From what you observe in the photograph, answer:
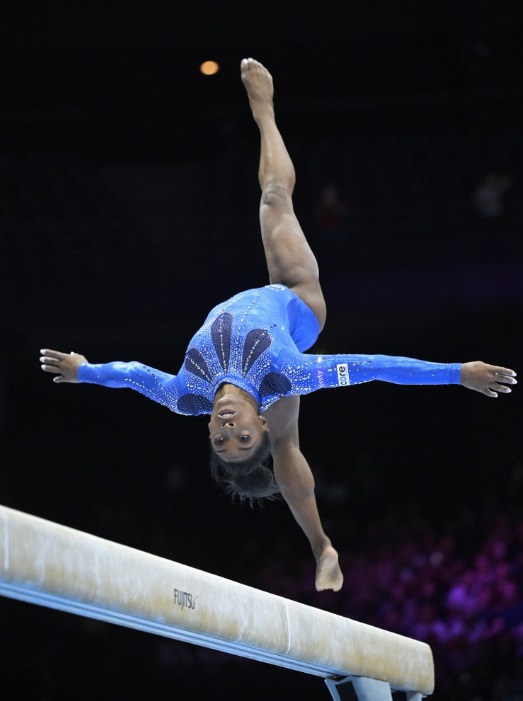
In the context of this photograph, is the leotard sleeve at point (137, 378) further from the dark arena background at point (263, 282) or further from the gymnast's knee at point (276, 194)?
the dark arena background at point (263, 282)

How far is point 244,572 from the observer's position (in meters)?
8.01

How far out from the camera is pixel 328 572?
13.7ft

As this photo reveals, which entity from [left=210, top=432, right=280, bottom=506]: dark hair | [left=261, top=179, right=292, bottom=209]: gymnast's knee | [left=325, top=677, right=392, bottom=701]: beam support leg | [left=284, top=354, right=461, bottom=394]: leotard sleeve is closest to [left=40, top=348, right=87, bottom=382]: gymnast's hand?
[left=210, top=432, right=280, bottom=506]: dark hair

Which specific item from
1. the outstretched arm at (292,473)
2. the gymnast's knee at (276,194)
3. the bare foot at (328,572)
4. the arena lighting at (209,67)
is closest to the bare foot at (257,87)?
the gymnast's knee at (276,194)

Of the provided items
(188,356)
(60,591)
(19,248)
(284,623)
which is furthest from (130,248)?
(60,591)

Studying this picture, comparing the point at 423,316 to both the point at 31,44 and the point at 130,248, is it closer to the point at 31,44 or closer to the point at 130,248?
the point at 130,248

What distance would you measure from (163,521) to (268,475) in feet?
14.6

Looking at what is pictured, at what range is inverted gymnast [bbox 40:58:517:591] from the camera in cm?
367

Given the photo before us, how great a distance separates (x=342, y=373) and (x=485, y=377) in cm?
52

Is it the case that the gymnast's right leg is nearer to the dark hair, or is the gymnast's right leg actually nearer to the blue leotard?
the blue leotard

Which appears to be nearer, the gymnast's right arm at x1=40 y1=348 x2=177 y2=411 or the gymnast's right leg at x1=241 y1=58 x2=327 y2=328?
the gymnast's right arm at x1=40 y1=348 x2=177 y2=411

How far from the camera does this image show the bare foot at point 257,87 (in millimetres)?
4773

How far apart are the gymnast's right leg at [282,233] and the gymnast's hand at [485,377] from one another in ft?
3.87

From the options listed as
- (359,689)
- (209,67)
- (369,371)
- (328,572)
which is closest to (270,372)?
(369,371)
